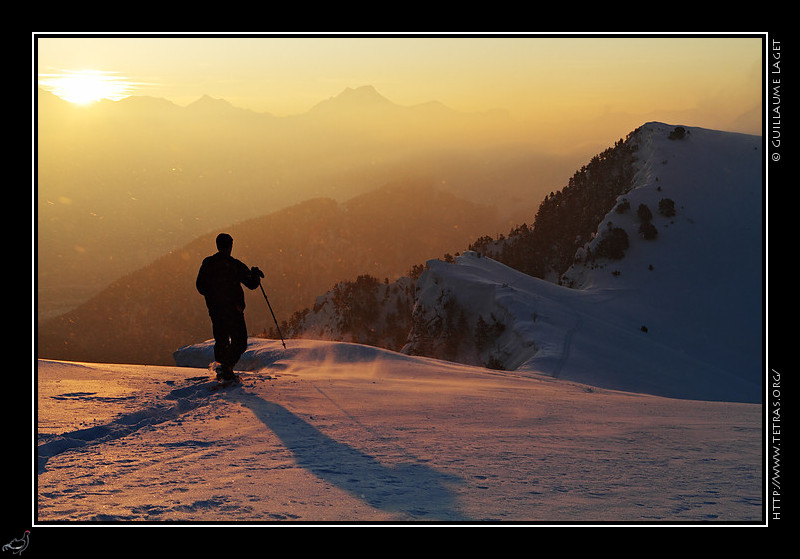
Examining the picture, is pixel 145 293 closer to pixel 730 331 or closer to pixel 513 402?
pixel 730 331

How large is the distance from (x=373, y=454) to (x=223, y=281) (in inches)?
155

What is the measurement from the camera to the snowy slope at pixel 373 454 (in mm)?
4027

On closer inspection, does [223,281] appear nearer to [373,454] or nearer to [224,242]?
[224,242]

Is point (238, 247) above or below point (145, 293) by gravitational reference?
above

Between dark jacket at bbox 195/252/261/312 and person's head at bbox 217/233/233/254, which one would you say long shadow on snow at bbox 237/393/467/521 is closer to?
dark jacket at bbox 195/252/261/312

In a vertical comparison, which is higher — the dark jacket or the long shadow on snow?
the dark jacket

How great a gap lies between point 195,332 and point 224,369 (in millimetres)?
94610

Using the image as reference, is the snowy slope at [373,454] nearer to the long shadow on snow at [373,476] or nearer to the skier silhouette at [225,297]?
the long shadow on snow at [373,476]

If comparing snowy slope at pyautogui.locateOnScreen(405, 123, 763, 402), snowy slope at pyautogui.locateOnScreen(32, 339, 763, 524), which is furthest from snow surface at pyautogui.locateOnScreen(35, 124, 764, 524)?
snowy slope at pyautogui.locateOnScreen(405, 123, 763, 402)

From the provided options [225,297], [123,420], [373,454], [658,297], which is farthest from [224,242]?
[658,297]

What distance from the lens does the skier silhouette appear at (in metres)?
8.28

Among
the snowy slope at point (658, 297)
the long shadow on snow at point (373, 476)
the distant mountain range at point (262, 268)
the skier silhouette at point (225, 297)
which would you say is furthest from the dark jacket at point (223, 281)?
the distant mountain range at point (262, 268)

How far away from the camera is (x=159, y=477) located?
4570mm
